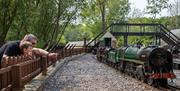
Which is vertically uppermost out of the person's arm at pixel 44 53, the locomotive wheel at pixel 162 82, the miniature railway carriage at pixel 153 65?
the person's arm at pixel 44 53

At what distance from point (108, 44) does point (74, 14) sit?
25.0ft

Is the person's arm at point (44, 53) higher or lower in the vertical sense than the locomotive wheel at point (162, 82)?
higher

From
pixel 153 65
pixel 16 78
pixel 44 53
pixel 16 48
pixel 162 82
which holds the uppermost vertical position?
pixel 16 48

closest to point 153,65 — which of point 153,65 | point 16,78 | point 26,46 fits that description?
point 153,65

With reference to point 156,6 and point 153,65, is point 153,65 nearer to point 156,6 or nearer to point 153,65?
point 153,65

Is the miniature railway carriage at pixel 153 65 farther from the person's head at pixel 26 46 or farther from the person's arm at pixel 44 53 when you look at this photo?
the person's head at pixel 26 46

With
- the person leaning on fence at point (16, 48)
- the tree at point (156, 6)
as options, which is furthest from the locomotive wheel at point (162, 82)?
the tree at point (156, 6)

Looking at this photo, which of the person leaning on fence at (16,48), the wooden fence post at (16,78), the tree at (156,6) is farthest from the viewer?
the tree at (156,6)

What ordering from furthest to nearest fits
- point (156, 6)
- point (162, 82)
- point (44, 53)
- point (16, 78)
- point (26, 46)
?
point (156, 6)
point (162, 82)
point (16, 78)
point (44, 53)
point (26, 46)

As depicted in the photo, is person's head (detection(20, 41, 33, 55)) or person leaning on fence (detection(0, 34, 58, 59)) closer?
person's head (detection(20, 41, 33, 55))

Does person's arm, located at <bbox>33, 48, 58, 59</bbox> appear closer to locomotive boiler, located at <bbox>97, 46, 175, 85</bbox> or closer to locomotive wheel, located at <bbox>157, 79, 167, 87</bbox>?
locomotive boiler, located at <bbox>97, 46, 175, 85</bbox>

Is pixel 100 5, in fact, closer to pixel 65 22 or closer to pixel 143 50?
pixel 65 22

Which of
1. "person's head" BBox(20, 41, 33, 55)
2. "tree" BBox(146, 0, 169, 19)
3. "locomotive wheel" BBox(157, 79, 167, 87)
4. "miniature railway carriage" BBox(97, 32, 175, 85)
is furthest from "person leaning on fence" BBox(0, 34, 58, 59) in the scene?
"tree" BBox(146, 0, 169, 19)

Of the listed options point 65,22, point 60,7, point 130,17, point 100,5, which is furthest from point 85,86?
point 130,17
